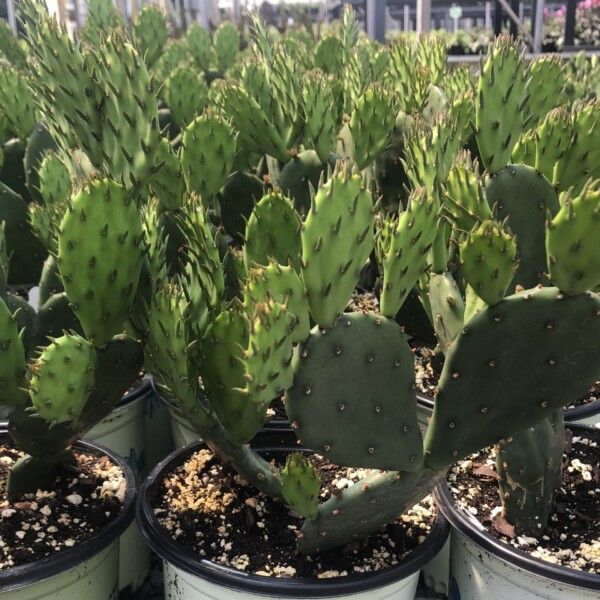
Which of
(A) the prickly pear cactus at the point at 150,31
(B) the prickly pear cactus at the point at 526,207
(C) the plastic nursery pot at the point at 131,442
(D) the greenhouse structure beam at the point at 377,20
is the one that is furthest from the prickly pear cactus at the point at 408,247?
(D) the greenhouse structure beam at the point at 377,20

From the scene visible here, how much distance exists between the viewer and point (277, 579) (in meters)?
1.04

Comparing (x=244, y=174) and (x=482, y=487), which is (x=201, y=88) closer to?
(x=244, y=174)

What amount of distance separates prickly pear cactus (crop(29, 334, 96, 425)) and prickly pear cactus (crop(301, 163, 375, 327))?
347 millimetres

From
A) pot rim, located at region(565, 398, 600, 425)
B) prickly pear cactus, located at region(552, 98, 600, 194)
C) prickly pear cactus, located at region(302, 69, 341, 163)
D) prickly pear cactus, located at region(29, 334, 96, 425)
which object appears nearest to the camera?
prickly pear cactus, located at region(29, 334, 96, 425)

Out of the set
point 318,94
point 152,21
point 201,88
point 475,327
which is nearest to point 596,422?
point 475,327

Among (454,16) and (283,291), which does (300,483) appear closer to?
(283,291)

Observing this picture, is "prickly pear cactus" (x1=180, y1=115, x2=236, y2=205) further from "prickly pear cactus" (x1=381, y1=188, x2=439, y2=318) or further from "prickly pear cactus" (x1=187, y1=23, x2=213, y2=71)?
"prickly pear cactus" (x1=187, y1=23, x2=213, y2=71)

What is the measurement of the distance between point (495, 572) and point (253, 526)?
405 mm

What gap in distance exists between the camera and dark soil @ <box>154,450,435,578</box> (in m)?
1.13

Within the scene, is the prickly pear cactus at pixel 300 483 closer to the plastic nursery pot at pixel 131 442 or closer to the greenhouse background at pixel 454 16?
the plastic nursery pot at pixel 131 442

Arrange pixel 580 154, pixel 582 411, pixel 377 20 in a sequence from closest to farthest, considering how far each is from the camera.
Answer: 1. pixel 580 154
2. pixel 582 411
3. pixel 377 20

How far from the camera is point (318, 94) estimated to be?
65.9 inches

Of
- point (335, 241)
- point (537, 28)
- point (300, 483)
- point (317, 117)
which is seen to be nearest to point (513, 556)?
point (300, 483)

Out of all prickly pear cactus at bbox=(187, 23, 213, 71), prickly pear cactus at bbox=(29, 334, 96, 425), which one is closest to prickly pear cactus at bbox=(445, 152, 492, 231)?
prickly pear cactus at bbox=(29, 334, 96, 425)
